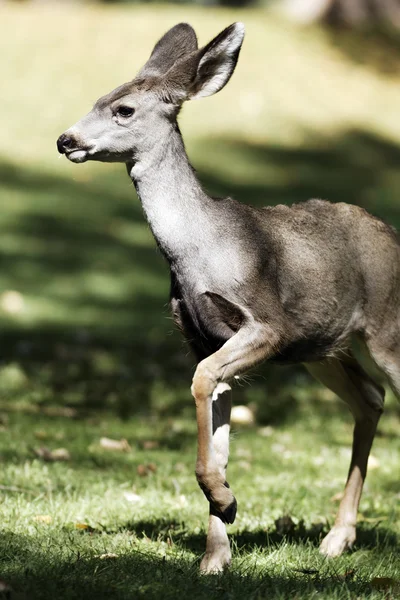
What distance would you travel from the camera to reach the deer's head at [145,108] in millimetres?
4824

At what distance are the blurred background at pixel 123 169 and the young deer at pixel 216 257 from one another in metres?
2.27

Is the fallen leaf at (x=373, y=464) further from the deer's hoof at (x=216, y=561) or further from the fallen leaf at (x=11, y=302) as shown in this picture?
the fallen leaf at (x=11, y=302)

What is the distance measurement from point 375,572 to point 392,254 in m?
1.70

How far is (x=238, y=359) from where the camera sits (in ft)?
15.2

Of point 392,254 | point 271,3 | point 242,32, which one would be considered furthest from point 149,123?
point 271,3

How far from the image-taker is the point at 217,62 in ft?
16.0

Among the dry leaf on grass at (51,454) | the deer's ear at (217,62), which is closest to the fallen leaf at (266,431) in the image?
the dry leaf on grass at (51,454)

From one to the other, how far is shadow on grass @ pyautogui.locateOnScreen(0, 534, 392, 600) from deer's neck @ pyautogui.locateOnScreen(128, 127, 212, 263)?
138cm

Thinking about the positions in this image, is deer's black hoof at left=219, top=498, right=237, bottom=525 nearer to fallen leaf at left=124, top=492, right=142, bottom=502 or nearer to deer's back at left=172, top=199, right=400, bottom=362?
deer's back at left=172, top=199, right=400, bottom=362

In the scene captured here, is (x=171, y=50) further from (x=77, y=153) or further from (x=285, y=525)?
(x=285, y=525)

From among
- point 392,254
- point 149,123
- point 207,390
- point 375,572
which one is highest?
point 149,123

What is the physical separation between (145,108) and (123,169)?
13.2 m

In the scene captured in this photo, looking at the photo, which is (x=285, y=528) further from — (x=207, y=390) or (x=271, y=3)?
(x=271, y=3)

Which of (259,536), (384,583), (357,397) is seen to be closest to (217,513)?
(384,583)
